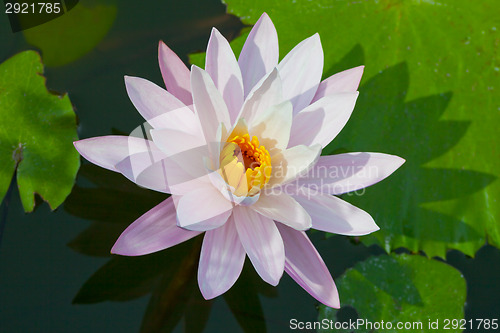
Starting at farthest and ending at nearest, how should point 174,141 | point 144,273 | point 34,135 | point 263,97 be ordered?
point 144,273, point 34,135, point 263,97, point 174,141

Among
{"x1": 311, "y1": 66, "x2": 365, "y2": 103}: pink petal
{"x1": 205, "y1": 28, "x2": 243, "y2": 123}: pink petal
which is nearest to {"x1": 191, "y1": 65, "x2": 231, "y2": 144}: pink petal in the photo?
{"x1": 205, "y1": 28, "x2": 243, "y2": 123}: pink petal

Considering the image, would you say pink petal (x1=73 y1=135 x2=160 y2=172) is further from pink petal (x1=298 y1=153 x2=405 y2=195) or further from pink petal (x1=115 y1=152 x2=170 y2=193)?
pink petal (x1=298 y1=153 x2=405 y2=195)

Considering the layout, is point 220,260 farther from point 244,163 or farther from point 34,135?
point 34,135

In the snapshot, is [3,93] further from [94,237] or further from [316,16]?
[316,16]

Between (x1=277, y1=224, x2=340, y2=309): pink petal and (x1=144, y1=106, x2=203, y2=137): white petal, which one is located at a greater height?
(x1=144, y1=106, x2=203, y2=137): white petal

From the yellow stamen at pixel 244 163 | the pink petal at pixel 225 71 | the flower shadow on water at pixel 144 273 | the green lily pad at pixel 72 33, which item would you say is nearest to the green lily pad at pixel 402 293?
the flower shadow on water at pixel 144 273

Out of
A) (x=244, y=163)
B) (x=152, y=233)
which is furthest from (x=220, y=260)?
(x=244, y=163)

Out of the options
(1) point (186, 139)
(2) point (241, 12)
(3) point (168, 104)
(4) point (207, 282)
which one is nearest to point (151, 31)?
(2) point (241, 12)
